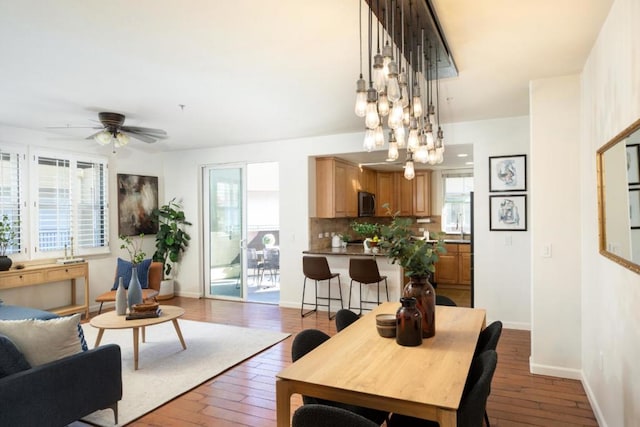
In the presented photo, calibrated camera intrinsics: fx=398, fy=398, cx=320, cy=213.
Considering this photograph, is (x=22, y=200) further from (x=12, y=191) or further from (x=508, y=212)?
(x=508, y=212)

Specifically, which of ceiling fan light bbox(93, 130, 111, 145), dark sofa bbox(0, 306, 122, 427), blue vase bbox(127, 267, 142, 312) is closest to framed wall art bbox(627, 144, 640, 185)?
dark sofa bbox(0, 306, 122, 427)

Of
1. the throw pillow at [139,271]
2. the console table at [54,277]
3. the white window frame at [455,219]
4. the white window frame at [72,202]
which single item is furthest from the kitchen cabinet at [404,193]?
the console table at [54,277]

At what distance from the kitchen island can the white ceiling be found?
1933 mm

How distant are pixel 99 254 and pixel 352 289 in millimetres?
3879

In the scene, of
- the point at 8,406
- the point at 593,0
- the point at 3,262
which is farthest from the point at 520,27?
the point at 3,262

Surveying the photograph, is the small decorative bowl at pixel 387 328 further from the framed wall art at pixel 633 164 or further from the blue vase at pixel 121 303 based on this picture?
the blue vase at pixel 121 303

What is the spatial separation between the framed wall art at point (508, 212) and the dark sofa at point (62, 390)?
4226mm

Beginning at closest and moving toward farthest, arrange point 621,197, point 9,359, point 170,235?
point 621,197, point 9,359, point 170,235

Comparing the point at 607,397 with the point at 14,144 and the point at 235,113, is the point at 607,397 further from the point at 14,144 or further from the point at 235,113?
the point at 14,144

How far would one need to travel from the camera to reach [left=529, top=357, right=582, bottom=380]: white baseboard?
11.1 ft

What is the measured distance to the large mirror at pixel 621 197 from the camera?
6.03 feet

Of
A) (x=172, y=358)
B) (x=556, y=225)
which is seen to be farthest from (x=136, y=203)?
(x=556, y=225)

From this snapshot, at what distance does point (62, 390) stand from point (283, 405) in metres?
1.50

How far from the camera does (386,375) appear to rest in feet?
5.67
